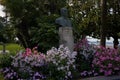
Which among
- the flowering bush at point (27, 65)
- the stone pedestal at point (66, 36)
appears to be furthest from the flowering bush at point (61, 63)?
the stone pedestal at point (66, 36)

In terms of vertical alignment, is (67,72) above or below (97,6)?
above

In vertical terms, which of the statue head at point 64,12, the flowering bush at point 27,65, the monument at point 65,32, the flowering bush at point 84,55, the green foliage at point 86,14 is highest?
the statue head at point 64,12

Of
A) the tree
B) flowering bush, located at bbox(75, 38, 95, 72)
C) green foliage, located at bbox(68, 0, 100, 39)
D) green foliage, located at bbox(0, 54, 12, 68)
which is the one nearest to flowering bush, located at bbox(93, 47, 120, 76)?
flowering bush, located at bbox(75, 38, 95, 72)

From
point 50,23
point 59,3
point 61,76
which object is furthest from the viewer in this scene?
point 59,3

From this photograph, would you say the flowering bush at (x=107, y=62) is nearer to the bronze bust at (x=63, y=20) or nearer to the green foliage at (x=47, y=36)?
the bronze bust at (x=63, y=20)

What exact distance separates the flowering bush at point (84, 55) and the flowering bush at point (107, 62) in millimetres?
384

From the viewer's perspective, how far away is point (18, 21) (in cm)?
2741

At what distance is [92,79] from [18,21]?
17313 mm

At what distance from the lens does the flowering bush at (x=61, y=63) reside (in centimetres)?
1058

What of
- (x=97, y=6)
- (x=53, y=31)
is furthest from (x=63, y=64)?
(x=97, y=6)

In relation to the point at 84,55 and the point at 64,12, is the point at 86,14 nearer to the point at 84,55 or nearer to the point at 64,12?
the point at 64,12

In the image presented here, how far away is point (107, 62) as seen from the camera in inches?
448

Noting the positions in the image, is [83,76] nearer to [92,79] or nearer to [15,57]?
[92,79]

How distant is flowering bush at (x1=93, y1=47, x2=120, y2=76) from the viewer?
11.3 metres
